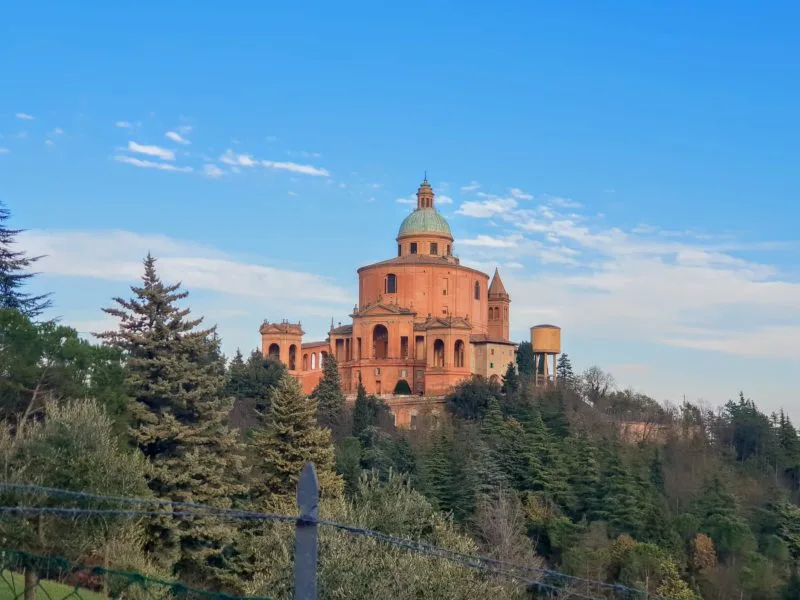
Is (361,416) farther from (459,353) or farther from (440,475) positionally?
(459,353)

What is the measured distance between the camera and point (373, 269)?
64.5 meters

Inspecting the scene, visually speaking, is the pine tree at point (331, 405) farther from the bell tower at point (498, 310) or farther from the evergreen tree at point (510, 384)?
the bell tower at point (498, 310)

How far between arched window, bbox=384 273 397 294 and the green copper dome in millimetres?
4048

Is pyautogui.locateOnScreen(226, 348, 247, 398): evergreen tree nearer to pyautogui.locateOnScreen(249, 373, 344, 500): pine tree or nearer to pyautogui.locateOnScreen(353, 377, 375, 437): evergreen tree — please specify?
pyautogui.locateOnScreen(353, 377, 375, 437): evergreen tree

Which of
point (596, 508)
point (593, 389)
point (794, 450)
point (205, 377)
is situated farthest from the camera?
point (593, 389)

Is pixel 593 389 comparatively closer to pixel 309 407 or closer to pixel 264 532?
pixel 309 407

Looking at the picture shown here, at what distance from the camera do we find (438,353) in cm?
6072

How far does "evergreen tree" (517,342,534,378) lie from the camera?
61.6 metres

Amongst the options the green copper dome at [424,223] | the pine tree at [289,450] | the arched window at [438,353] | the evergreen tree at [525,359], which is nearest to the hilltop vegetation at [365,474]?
the pine tree at [289,450]

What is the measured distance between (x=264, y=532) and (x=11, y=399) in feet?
22.7

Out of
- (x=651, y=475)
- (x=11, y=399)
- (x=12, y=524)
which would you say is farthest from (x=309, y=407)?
(x=651, y=475)

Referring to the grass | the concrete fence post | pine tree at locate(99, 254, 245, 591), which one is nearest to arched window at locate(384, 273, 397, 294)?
pine tree at locate(99, 254, 245, 591)

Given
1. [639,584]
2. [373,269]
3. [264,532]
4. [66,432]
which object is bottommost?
[639,584]

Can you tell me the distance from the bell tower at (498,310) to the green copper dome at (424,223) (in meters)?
5.67
